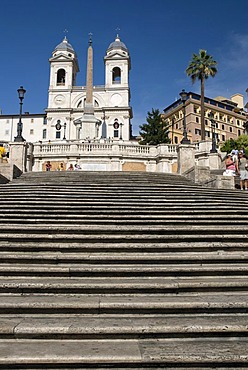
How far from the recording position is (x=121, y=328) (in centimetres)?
421

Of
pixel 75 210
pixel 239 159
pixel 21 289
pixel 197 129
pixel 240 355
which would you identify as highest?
pixel 197 129

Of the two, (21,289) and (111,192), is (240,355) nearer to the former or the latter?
(21,289)

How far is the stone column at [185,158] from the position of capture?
20.9 m

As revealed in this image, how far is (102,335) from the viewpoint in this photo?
163 inches

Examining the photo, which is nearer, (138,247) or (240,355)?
(240,355)

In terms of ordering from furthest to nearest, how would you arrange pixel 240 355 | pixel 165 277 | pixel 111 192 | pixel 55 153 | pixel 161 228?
pixel 55 153 → pixel 111 192 → pixel 161 228 → pixel 165 277 → pixel 240 355

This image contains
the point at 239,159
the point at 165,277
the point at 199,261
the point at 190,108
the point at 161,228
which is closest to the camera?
the point at 165,277

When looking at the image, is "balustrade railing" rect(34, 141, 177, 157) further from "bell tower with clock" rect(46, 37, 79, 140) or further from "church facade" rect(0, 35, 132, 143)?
"bell tower with clock" rect(46, 37, 79, 140)

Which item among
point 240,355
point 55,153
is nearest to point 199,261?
point 240,355

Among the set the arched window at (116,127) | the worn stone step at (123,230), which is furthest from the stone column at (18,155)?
the arched window at (116,127)

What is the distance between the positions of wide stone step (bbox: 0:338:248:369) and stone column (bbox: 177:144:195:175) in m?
17.2

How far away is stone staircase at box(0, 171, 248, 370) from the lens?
150 inches

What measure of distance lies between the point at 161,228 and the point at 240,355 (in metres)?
4.06

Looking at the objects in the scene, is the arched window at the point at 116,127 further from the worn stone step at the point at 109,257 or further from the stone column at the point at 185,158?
the worn stone step at the point at 109,257
